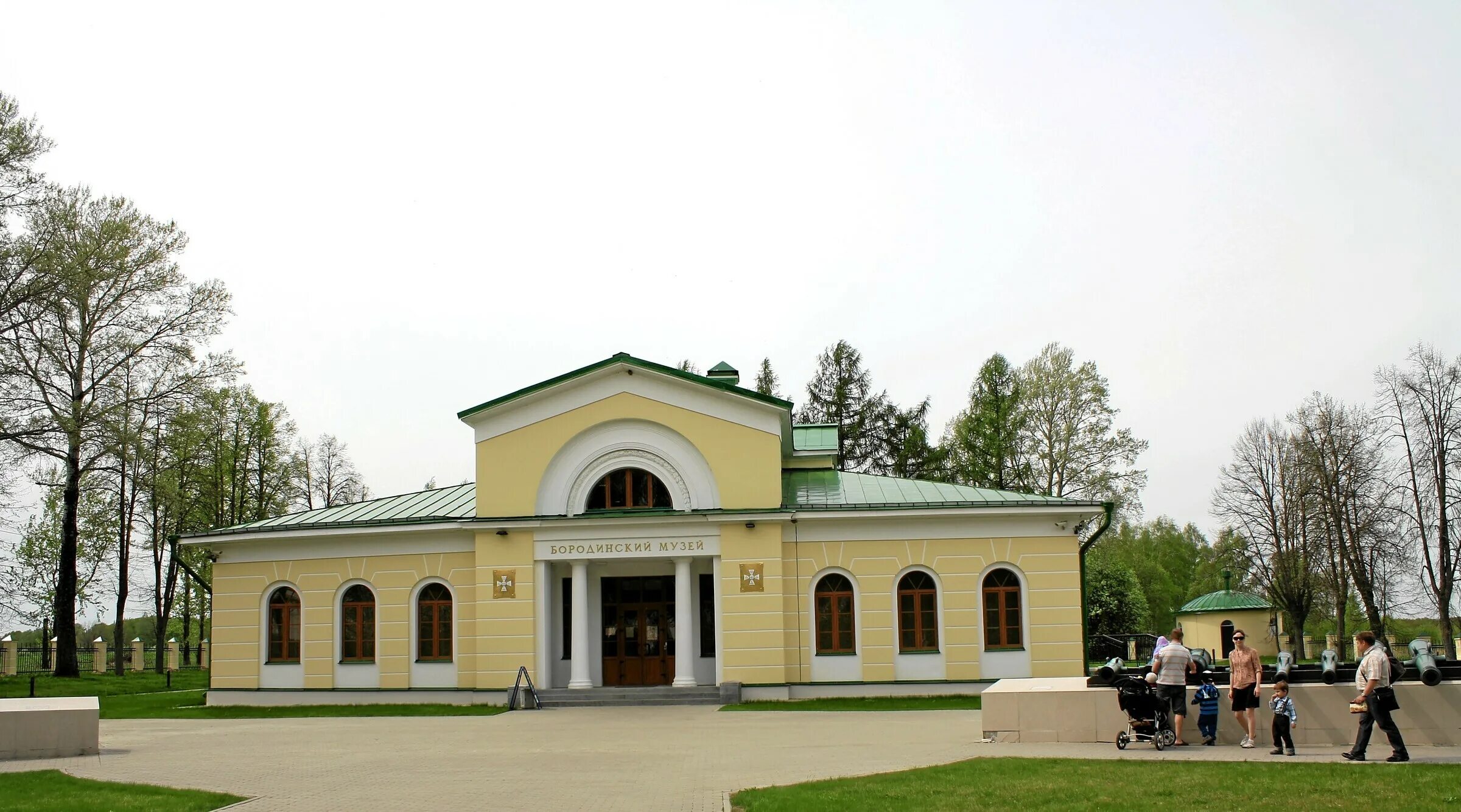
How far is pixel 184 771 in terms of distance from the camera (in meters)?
14.7

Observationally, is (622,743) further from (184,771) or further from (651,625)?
(651,625)

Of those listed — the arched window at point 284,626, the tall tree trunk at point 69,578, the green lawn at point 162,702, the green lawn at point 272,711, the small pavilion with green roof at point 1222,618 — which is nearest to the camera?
the green lawn at point 272,711

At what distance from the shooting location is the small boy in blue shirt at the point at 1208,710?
14867 mm

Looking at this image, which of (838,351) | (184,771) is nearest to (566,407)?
(184,771)

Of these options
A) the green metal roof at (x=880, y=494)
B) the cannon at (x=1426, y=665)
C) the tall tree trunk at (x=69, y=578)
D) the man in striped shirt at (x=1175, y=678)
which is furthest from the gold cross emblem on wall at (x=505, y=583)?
the cannon at (x=1426, y=665)

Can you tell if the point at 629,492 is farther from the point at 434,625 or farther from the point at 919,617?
the point at 919,617

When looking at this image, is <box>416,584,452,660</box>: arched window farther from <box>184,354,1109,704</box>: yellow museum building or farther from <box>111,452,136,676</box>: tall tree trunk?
<box>111,452,136,676</box>: tall tree trunk

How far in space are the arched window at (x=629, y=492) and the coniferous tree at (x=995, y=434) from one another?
21.2 meters

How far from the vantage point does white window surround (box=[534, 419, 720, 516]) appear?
2638 centimetres

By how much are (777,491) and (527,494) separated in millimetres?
5295

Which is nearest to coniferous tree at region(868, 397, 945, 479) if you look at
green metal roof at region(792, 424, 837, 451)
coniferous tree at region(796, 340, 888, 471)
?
coniferous tree at region(796, 340, 888, 471)

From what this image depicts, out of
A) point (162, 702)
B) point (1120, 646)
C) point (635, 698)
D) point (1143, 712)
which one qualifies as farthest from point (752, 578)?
point (1120, 646)

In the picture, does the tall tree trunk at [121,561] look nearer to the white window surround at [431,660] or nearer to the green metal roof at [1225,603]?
the white window surround at [431,660]

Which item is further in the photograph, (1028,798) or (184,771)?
(184,771)
